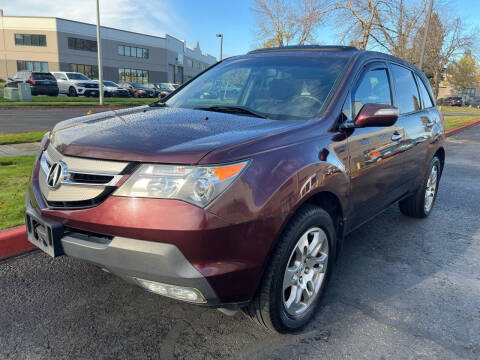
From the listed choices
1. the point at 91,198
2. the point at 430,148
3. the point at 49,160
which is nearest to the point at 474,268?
the point at 430,148

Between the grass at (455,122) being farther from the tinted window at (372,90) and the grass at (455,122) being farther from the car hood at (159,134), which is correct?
the car hood at (159,134)

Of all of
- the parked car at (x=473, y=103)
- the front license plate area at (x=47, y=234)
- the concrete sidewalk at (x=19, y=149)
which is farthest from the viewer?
the parked car at (x=473, y=103)

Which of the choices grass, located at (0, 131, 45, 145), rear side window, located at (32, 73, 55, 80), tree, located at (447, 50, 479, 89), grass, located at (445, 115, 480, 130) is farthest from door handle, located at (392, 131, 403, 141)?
tree, located at (447, 50, 479, 89)

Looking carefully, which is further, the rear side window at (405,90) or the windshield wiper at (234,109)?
the rear side window at (405,90)

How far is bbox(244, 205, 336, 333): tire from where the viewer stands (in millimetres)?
2205

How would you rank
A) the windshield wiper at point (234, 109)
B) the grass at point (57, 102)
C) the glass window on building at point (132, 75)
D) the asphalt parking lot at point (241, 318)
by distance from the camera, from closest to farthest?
1. the asphalt parking lot at point (241, 318)
2. the windshield wiper at point (234, 109)
3. the grass at point (57, 102)
4. the glass window on building at point (132, 75)

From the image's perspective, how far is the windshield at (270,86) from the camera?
2930 millimetres

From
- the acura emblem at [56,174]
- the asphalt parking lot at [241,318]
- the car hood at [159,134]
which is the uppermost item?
the car hood at [159,134]

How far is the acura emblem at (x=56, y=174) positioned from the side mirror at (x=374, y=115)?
199cm

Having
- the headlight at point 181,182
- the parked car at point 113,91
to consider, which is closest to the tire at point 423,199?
the headlight at point 181,182

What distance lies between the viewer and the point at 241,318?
8.74ft

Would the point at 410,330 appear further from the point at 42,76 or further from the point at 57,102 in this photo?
the point at 42,76

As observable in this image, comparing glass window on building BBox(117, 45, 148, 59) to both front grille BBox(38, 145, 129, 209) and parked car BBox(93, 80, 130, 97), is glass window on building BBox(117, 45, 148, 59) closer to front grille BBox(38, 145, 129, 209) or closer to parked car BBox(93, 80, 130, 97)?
parked car BBox(93, 80, 130, 97)

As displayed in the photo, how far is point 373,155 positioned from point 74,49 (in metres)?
57.4
